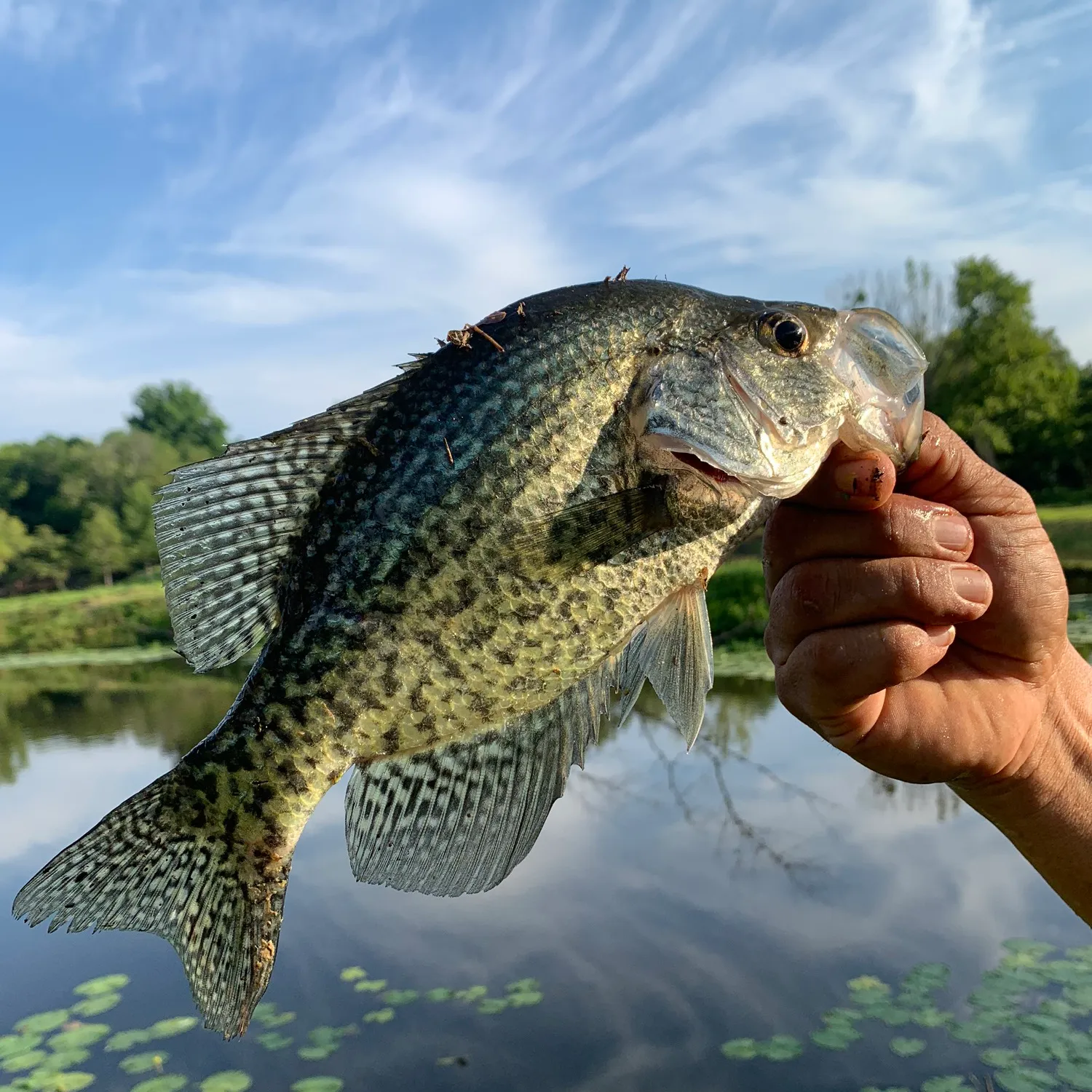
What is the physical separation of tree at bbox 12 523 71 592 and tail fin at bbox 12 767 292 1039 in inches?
2068

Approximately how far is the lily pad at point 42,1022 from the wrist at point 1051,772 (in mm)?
7777

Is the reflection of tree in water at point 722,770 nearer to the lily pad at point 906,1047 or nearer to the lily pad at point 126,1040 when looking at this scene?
the lily pad at point 906,1047

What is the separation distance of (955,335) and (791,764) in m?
32.3

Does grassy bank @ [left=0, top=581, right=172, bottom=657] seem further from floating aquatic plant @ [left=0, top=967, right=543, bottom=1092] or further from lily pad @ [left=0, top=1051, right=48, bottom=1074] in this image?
lily pad @ [left=0, top=1051, right=48, bottom=1074]

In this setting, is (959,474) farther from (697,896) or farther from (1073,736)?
(697,896)

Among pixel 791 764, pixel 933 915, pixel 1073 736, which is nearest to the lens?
pixel 1073 736

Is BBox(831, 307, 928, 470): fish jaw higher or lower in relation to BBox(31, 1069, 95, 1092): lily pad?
higher

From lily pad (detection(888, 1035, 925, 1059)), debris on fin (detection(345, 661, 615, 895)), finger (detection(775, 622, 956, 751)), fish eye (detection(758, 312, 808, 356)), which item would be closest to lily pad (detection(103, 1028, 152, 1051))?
lily pad (detection(888, 1035, 925, 1059))

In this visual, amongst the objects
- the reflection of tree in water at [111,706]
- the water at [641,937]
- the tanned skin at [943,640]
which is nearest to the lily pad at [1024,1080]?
the water at [641,937]

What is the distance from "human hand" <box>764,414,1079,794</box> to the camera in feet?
6.75

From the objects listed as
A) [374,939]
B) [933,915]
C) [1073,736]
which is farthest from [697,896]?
[1073,736]

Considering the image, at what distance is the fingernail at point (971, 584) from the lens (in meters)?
2.07

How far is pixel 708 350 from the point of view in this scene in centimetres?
201

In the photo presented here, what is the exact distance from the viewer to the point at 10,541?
47469 millimetres
